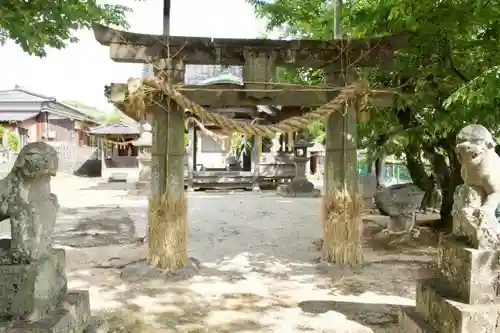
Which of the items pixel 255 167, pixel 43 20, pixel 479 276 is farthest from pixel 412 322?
pixel 255 167

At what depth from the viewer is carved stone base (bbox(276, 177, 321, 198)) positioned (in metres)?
17.6

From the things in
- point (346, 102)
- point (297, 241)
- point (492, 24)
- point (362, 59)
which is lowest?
point (297, 241)

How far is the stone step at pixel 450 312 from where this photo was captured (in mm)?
3367

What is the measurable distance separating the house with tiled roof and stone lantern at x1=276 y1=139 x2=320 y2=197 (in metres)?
19.0

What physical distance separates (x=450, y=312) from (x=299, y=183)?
47.4 ft

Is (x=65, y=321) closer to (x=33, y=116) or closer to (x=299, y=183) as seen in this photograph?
(x=299, y=183)

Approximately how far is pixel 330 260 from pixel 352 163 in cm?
147

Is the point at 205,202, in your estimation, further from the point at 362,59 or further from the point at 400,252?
the point at 362,59

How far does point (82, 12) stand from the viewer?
610 centimetres

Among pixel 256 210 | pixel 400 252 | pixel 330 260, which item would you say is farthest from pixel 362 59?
pixel 256 210

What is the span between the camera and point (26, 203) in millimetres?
3350

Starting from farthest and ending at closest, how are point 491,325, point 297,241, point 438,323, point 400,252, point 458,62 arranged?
point 297,241 → point 400,252 → point 458,62 → point 438,323 → point 491,325

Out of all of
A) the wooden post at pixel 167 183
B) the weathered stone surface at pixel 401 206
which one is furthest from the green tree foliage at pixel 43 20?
the weathered stone surface at pixel 401 206

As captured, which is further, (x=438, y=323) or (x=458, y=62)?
(x=458, y=62)
